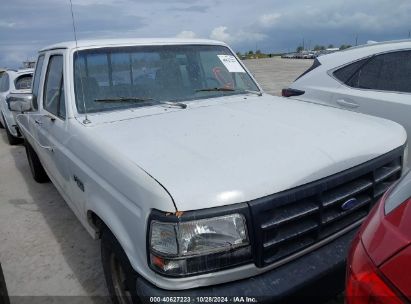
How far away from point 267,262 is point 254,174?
1.48ft

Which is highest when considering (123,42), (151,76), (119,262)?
(123,42)

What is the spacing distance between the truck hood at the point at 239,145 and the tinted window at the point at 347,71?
4.19 feet

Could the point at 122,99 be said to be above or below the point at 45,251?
above

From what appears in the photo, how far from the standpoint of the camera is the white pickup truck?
1.78 meters

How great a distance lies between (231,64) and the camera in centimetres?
377

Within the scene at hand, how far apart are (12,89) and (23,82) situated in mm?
324

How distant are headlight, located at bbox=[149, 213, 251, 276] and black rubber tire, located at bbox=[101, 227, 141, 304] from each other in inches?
10.1

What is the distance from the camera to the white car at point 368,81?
11.9 feet

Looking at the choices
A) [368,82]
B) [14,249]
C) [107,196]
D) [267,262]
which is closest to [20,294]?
[14,249]

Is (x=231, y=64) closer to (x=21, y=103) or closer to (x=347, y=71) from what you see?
(x=347, y=71)

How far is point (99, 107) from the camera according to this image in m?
2.91

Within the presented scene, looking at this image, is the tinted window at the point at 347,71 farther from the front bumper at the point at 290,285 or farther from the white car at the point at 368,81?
the front bumper at the point at 290,285

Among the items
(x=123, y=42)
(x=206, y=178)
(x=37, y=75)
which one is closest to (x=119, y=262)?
(x=206, y=178)

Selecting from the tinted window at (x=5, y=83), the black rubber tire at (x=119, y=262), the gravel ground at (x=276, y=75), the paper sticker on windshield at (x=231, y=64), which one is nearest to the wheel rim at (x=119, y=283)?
the black rubber tire at (x=119, y=262)
